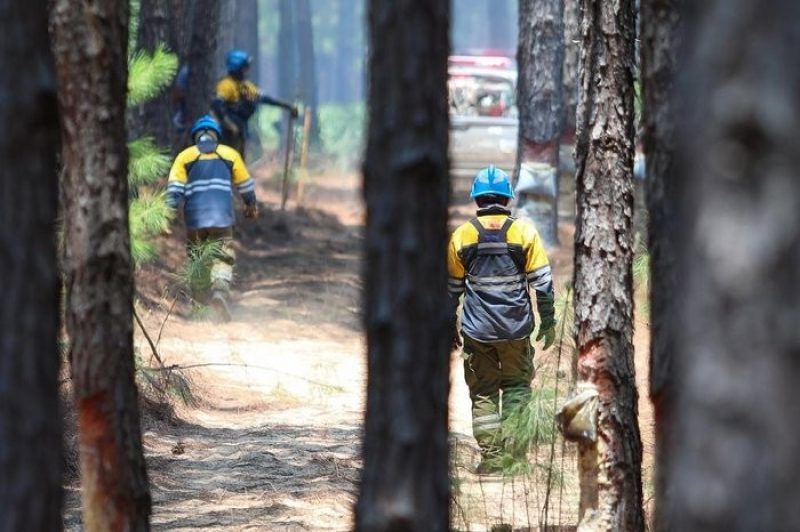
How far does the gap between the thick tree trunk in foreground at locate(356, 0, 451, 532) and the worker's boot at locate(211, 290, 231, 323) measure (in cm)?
935

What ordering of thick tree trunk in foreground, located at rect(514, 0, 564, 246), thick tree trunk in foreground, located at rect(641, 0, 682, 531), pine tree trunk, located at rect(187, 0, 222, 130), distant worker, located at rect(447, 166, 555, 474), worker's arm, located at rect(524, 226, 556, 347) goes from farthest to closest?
1. pine tree trunk, located at rect(187, 0, 222, 130)
2. thick tree trunk in foreground, located at rect(514, 0, 564, 246)
3. distant worker, located at rect(447, 166, 555, 474)
4. worker's arm, located at rect(524, 226, 556, 347)
5. thick tree trunk in foreground, located at rect(641, 0, 682, 531)

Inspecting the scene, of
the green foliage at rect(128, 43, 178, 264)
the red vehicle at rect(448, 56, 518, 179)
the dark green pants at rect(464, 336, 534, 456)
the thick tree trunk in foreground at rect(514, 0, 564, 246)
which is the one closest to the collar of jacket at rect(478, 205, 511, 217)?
Result: the dark green pants at rect(464, 336, 534, 456)

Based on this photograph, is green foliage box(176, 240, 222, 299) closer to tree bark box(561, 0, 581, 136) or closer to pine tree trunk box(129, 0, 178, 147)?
pine tree trunk box(129, 0, 178, 147)

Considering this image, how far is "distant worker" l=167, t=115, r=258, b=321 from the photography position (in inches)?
526

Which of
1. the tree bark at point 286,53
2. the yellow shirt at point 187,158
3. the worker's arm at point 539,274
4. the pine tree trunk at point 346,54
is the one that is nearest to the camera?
the worker's arm at point 539,274

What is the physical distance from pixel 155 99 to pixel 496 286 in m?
9.77

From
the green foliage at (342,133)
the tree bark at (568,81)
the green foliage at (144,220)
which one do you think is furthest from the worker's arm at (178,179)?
→ the green foliage at (342,133)

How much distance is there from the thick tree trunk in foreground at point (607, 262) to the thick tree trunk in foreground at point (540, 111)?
34.7ft

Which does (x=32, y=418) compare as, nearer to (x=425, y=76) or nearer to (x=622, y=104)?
(x=425, y=76)

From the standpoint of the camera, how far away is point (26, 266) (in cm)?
385

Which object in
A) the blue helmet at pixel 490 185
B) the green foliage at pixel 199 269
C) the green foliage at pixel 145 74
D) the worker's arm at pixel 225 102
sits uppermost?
the worker's arm at pixel 225 102

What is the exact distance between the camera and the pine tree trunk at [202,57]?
18.4m

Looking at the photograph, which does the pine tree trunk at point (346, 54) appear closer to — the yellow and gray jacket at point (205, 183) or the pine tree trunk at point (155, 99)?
the pine tree trunk at point (155, 99)

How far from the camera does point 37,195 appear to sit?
3865 millimetres
